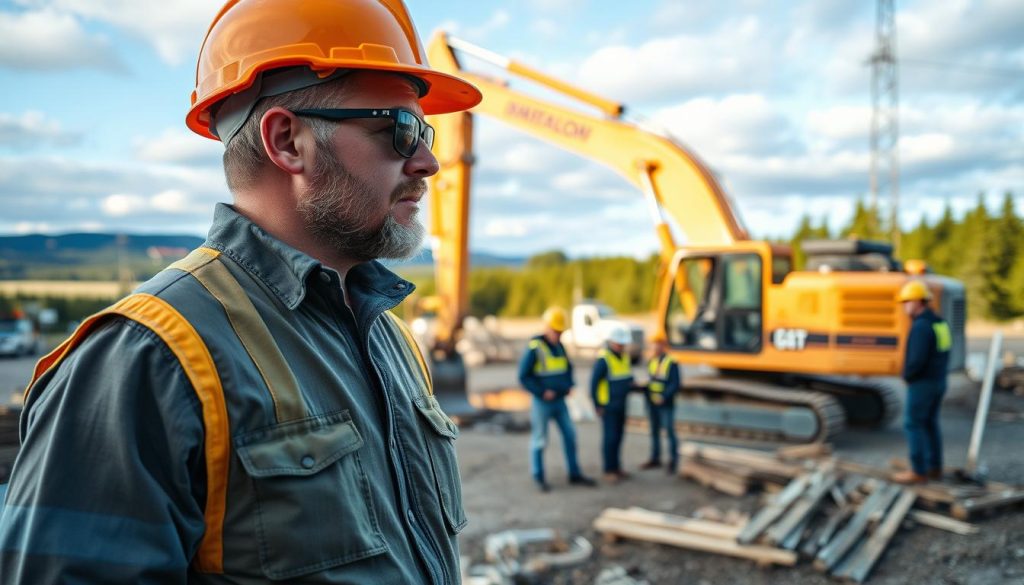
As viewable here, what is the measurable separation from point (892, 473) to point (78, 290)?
46009 mm

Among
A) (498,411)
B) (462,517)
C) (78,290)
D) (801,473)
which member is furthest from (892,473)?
(78,290)

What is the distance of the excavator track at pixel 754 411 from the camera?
9.62 m

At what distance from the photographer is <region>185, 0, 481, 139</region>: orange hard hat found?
1617 millimetres

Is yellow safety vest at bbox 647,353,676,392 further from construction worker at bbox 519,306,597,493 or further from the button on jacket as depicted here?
the button on jacket

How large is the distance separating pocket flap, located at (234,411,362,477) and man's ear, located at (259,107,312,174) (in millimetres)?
559

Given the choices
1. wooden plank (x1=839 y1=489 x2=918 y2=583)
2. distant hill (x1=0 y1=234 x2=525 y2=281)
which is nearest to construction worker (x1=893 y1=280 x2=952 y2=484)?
wooden plank (x1=839 y1=489 x2=918 y2=583)

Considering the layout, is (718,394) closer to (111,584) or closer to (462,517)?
(462,517)

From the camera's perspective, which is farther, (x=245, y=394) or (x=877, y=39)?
(x=877, y=39)

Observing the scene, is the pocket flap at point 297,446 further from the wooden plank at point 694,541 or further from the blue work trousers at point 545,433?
the blue work trousers at point 545,433

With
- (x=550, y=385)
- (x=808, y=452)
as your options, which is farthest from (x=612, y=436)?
(x=808, y=452)

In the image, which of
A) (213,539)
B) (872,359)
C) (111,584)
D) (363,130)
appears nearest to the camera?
(111,584)

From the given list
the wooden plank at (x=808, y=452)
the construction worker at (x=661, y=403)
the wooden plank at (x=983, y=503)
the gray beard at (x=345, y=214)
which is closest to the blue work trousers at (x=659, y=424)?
the construction worker at (x=661, y=403)

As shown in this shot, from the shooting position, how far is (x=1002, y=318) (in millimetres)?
28859

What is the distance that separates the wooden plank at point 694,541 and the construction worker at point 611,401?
78.2 inches
